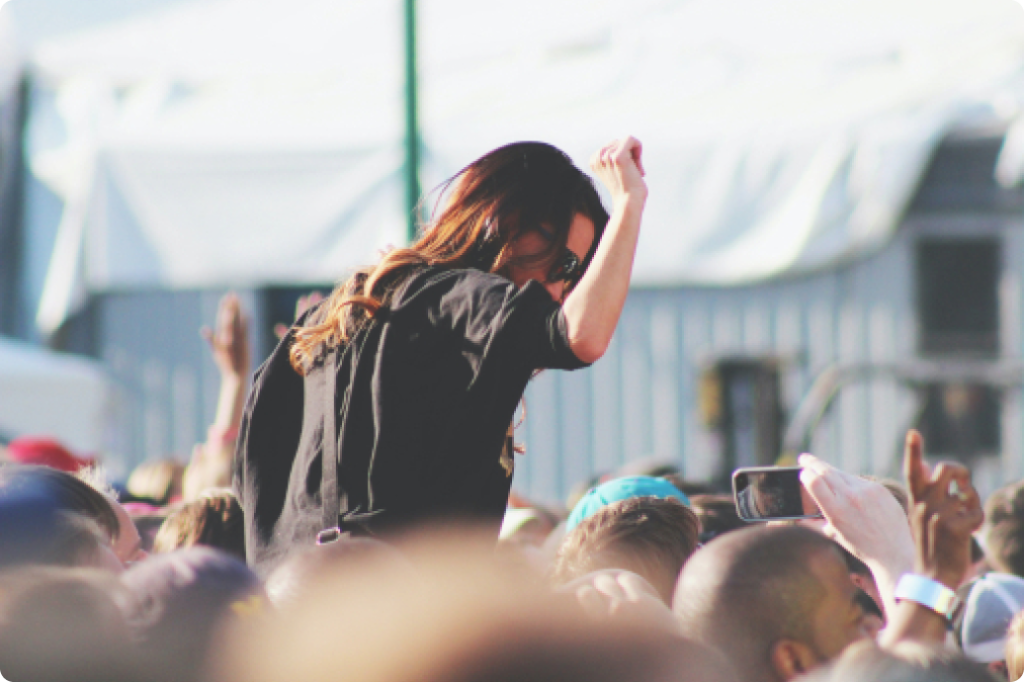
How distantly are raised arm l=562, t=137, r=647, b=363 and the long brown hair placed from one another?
13 cm

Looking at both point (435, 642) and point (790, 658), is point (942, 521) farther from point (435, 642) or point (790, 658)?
point (435, 642)

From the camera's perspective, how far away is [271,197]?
9.30 meters

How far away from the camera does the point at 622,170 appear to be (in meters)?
2.11

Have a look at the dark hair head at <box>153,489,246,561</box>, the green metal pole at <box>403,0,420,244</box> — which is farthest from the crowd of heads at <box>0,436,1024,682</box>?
A: the green metal pole at <box>403,0,420,244</box>

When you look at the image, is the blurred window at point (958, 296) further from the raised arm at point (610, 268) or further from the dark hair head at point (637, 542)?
the raised arm at point (610, 268)

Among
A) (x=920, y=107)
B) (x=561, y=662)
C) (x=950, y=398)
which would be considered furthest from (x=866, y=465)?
(x=561, y=662)

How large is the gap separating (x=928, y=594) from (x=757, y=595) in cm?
28

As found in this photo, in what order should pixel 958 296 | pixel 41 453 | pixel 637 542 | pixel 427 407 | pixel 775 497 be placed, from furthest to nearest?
pixel 958 296 < pixel 41 453 < pixel 637 542 < pixel 775 497 < pixel 427 407

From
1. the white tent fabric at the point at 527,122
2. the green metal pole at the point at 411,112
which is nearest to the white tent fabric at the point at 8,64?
the white tent fabric at the point at 527,122

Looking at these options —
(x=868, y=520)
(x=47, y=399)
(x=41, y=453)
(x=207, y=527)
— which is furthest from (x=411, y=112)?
(x=868, y=520)

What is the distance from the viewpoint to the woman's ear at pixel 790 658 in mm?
1723

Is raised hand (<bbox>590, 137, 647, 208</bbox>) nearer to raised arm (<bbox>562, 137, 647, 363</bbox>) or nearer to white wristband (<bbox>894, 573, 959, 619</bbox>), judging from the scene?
raised arm (<bbox>562, 137, 647, 363</bbox>)

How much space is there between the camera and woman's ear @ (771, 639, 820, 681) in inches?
67.8

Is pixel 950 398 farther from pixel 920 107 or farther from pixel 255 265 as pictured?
pixel 255 265
